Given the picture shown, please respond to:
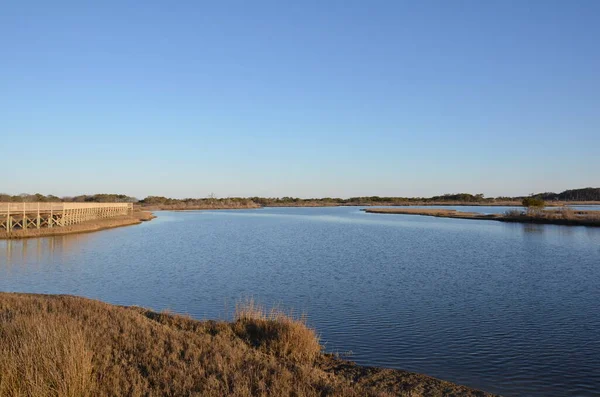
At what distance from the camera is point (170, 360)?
829 centimetres

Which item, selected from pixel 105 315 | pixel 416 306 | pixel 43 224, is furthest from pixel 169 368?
pixel 43 224

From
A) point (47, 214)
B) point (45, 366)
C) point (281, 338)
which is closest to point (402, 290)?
point (281, 338)

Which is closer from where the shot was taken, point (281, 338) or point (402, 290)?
point (281, 338)

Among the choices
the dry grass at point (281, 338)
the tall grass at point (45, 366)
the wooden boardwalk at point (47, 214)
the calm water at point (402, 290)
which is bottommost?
the calm water at point (402, 290)

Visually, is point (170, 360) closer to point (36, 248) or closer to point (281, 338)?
point (281, 338)

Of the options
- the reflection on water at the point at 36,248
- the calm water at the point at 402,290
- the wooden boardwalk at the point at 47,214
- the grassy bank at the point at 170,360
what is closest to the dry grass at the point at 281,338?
the grassy bank at the point at 170,360

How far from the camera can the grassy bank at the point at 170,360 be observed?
6656mm

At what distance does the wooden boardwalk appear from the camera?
137ft

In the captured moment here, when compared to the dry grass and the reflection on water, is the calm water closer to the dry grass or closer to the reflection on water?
the reflection on water

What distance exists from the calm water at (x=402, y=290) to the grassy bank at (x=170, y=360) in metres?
1.49

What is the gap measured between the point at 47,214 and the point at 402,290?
46377 millimetres

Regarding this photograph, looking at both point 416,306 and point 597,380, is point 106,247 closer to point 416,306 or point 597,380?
point 416,306

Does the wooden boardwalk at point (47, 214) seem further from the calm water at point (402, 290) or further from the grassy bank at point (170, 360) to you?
the grassy bank at point (170, 360)

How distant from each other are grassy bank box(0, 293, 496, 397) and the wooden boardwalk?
34.2 meters
